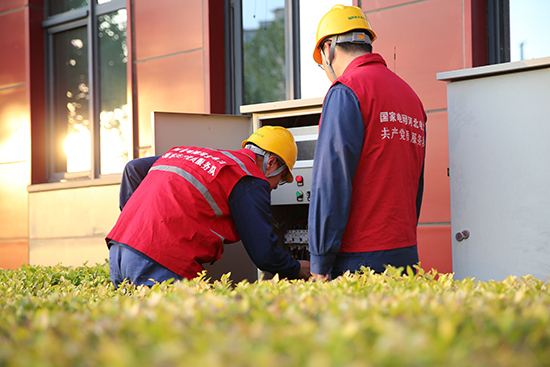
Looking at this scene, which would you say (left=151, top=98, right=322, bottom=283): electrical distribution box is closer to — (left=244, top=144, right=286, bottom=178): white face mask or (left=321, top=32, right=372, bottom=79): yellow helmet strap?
(left=244, top=144, right=286, bottom=178): white face mask

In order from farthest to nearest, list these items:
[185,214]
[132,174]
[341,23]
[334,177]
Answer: [132,174] → [185,214] → [341,23] → [334,177]

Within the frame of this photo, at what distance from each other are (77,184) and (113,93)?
1039 millimetres

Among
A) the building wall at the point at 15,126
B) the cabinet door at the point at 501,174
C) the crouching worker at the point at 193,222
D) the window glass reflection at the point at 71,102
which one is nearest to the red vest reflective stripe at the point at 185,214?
the crouching worker at the point at 193,222

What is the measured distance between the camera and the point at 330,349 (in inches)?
30.2

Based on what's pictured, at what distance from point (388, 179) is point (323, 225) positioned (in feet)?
1.14

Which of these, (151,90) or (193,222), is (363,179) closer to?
(193,222)

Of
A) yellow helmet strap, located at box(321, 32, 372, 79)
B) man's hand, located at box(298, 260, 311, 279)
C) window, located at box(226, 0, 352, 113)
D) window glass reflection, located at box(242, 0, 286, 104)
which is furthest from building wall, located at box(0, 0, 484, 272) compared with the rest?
yellow helmet strap, located at box(321, 32, 372, 79)

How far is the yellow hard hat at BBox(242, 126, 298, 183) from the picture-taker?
3170 mm

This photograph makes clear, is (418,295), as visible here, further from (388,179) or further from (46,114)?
(46,114)

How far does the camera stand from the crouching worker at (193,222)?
2.66 meters

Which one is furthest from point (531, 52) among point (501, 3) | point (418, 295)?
→ point (418, 295)

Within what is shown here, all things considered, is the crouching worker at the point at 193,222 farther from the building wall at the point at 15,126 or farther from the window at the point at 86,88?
the building wall at the point at 15,126

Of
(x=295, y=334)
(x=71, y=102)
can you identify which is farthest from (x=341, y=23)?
(x=71, y=102)

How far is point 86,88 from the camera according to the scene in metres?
6.39
